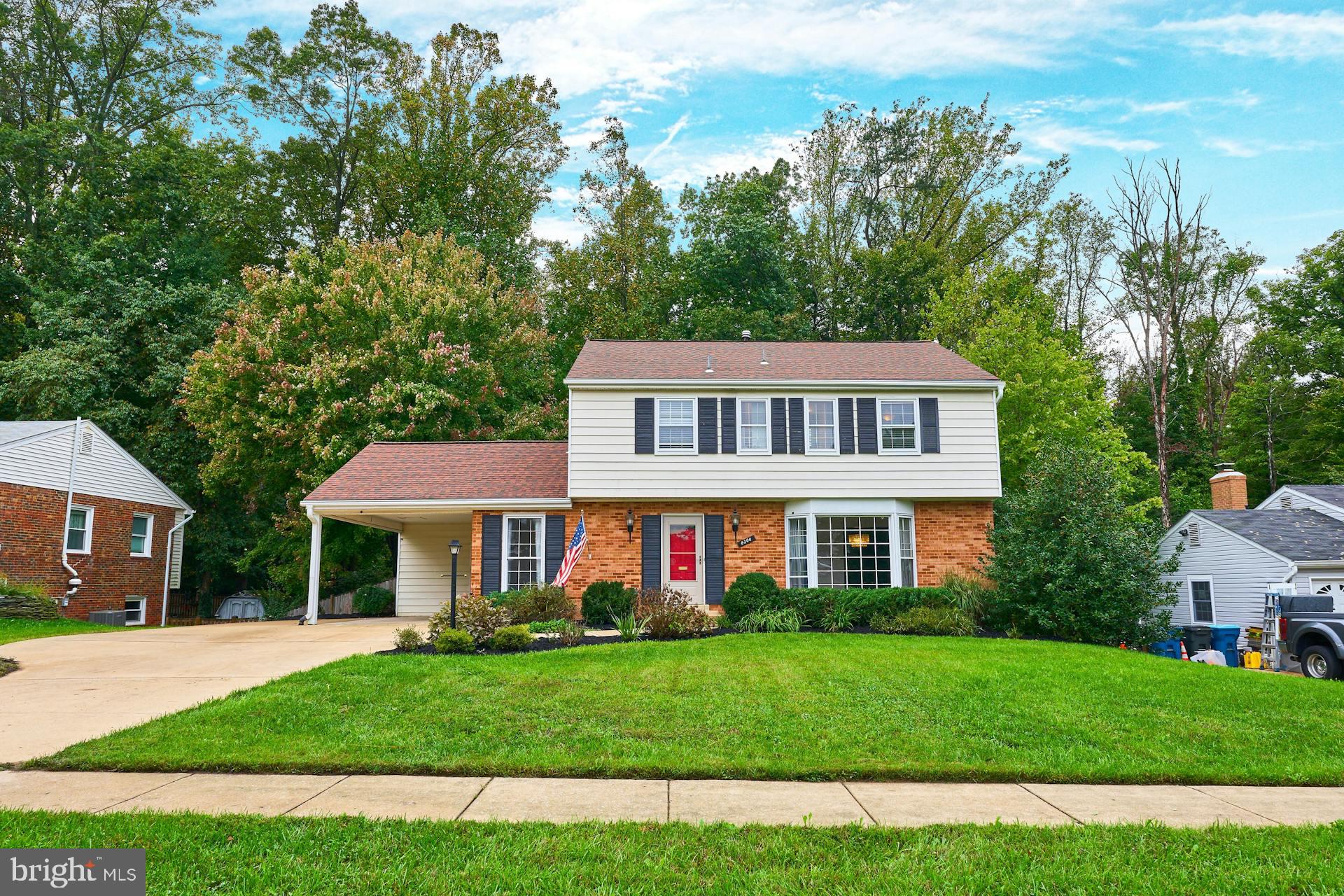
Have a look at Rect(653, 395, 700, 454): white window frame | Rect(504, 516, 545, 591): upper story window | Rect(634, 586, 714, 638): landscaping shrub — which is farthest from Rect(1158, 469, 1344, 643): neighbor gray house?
Rect(504, 516, 545, 591): upper story window

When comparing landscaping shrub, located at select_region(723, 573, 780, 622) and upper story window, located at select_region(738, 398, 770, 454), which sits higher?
upper story window, located at select_region(738, 398, 770, 454)

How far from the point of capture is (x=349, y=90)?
33344mm

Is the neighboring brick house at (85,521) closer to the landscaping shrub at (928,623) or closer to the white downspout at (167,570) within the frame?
the white downspout at (167,570)

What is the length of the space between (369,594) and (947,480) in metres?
14.2

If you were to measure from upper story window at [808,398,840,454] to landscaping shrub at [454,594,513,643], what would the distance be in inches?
315

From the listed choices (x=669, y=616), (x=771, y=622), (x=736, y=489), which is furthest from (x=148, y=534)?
(x=771, y=622)

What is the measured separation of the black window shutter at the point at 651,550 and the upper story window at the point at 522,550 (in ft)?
7.00

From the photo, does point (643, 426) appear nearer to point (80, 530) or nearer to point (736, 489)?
point (736, 489)

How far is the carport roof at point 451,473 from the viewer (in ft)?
57.1

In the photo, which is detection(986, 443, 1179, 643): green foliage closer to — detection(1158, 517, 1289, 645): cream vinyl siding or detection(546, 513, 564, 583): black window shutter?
detection(1158, 517, 1289, 645): cream vinyl siding

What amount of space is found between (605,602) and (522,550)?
111 inches

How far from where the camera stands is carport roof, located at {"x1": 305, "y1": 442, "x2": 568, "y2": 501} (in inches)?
685

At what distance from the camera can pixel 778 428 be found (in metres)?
17.8

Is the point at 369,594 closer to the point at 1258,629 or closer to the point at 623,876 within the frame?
the point at 623,876
